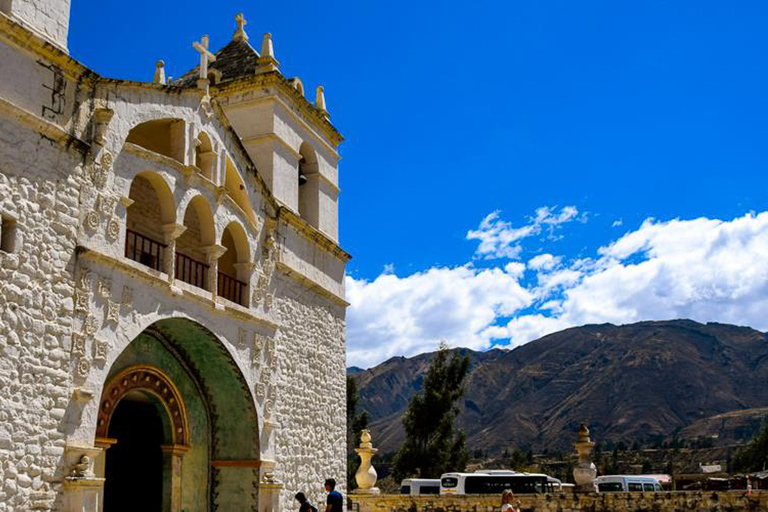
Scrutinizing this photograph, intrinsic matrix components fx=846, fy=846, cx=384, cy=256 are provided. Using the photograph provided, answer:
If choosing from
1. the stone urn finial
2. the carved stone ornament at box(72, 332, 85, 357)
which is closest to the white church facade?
the carved stone ornament at box(72, 332, 85, 357)

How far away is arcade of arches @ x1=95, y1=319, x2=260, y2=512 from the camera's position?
628 inches

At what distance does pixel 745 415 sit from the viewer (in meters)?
104

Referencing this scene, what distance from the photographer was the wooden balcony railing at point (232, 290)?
1703 cm

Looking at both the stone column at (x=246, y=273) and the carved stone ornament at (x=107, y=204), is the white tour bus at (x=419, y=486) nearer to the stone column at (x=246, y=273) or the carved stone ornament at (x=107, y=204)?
the stone column at (x=246, y=273)

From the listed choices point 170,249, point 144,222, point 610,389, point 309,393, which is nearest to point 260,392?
point 309,393

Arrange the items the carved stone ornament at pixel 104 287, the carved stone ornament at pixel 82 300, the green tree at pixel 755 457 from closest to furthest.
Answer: the carved stone ornament at pixel 82 300
the carved stone ornament at pixel 104 287
the green tree at pixel 755 457

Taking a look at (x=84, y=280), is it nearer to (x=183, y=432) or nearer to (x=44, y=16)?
(x=44, y=16)

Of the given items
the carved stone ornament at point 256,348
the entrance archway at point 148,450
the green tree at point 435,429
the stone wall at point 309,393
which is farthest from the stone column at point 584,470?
the green tree at point 435,429

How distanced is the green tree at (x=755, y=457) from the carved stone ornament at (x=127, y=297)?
135 ft

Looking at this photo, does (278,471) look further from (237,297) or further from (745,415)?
(745,415)

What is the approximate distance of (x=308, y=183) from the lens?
70.3 feet

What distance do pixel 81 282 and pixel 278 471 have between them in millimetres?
6763

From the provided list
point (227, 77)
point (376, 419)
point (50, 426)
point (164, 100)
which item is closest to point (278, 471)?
point (50, 426)

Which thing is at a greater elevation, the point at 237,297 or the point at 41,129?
the point at 41,129
